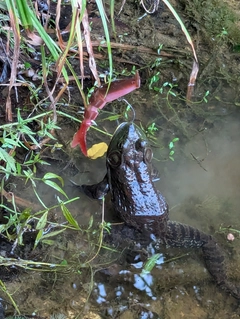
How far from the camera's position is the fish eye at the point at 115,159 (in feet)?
11.2

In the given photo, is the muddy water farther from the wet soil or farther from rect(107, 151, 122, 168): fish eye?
rect(107, 151, 122, 168): fish eye

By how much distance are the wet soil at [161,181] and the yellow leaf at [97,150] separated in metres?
0.10

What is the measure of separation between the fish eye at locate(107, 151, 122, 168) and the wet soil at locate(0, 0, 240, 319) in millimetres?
294

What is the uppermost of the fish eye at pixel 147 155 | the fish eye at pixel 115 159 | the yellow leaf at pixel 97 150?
the fish eye at pixel 147 155

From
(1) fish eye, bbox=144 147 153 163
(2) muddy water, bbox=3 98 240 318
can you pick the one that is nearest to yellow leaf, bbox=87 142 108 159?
(2) muddy water, bbox=3 98 240 318

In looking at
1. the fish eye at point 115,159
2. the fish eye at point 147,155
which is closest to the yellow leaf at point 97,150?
the fish eye at point 115,159

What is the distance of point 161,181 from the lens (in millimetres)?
3773

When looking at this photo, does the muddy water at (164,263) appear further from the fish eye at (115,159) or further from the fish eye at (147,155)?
the fish eye at (147,155)

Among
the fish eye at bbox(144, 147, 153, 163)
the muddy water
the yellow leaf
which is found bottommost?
the muddy water

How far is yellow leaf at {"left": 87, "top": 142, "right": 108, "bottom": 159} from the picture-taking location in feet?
12.0

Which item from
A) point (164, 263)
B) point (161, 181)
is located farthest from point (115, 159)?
point (164, 263)

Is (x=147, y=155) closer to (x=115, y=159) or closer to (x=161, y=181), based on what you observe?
(x=115, y=159)

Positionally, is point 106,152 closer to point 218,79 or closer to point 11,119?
point 11,119

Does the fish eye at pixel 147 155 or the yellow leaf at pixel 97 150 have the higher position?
the fish eye at pixel 147 155
